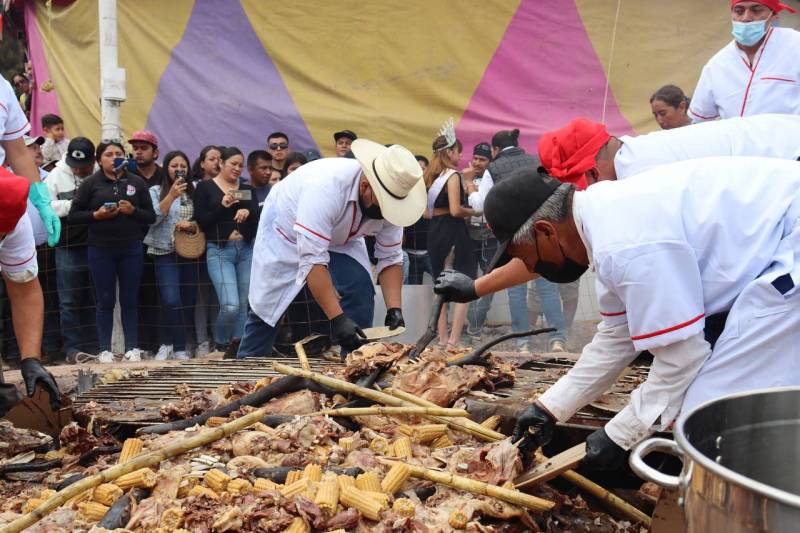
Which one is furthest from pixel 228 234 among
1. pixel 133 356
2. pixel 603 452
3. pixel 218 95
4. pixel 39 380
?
pixel 603 452

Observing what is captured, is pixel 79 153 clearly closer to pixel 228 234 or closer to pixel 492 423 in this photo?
pixel 228 234

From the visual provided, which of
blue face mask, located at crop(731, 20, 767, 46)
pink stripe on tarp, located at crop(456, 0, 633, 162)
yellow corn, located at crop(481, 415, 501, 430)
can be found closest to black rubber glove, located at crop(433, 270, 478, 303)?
yellow corn, located at crop(481, 415, 501, 430)

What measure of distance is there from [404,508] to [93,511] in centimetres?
119

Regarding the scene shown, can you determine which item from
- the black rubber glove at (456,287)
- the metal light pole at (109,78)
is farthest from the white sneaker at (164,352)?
the black rubber glove at (456,287)

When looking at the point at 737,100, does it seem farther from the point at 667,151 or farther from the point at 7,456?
the point at 7,456

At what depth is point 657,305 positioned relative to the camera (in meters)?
2.77

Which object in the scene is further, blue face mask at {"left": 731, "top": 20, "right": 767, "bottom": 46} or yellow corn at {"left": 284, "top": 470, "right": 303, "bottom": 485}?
blue face mask at {"left": 731, "top": 20, "right": 767, "bottom": 46}

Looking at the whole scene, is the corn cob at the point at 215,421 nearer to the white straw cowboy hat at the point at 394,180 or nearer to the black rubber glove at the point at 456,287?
the black rubber glove at the point at 456,287

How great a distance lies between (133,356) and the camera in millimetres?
8328

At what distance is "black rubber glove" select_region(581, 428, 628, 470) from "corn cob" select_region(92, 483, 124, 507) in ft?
5.88

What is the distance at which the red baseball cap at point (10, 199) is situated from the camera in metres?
4.21

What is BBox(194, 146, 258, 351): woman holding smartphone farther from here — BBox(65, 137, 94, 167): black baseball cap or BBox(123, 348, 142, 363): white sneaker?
BBox(65, 137, 94, 167): black baseball cap

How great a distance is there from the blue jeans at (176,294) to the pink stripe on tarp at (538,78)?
4028 millimetres

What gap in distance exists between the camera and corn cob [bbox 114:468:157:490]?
3.39 m
